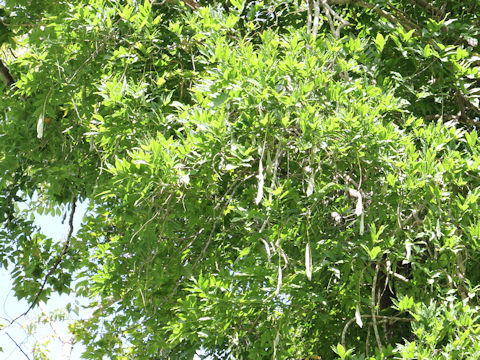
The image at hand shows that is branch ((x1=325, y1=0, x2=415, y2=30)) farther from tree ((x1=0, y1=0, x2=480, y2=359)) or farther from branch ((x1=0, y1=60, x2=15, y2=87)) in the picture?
branch ((x1=0, y1=60, x2=15, y2=87))

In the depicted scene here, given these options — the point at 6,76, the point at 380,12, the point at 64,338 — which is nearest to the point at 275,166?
the point at 380,12

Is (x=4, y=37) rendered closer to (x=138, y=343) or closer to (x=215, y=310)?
(x=138, y=343)

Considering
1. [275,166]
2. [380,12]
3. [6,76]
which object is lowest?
→ [6,76]

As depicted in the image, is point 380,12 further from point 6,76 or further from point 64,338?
point 64,338

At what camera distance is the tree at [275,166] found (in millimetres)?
2896

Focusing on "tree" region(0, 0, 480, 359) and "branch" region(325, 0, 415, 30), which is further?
"branch" region(325, 0, 415, 30)

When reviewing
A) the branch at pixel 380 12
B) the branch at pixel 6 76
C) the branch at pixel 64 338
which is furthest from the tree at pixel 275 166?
the branch at pixel 64 338

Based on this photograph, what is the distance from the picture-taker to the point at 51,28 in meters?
4.03

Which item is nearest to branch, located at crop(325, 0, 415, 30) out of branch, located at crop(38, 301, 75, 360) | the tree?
the tree

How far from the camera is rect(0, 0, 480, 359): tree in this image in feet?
9.50

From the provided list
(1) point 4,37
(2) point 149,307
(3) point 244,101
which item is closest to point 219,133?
(3) point 244,101

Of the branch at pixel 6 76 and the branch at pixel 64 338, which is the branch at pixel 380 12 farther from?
the branch at pixel 64 338

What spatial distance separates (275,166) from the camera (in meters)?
2.95

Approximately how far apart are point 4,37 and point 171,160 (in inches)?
103
